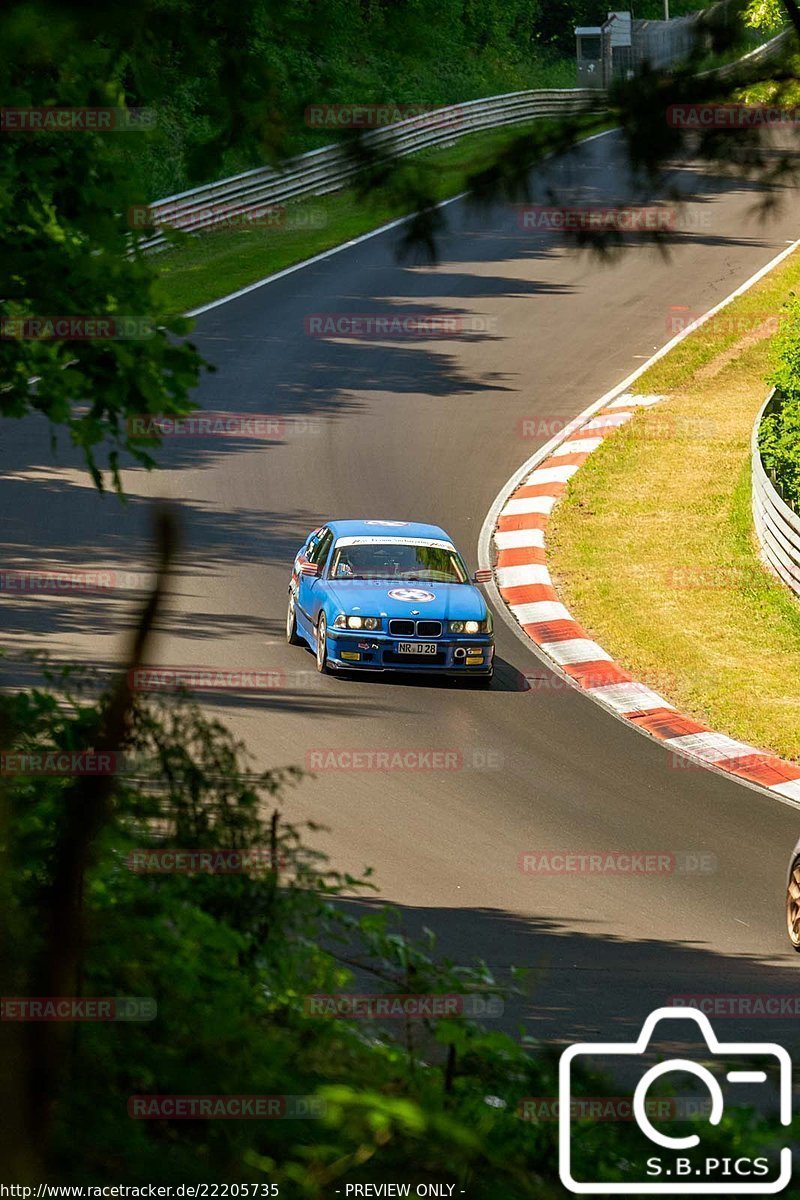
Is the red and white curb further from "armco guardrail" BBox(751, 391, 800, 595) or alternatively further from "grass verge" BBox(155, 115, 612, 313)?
"grass verge" BBox(155, 115, 612, 313)

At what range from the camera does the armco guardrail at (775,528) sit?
1936 centimetres

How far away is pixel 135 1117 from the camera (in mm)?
4516

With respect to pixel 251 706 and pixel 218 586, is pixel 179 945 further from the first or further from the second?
pixel 218 586

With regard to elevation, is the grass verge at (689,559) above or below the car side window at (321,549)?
below

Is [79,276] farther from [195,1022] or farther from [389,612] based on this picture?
[389,612]

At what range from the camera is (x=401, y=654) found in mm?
16000

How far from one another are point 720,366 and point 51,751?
26.3 meters

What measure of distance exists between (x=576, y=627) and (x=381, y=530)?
277 cm

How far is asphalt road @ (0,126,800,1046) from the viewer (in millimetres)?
10539

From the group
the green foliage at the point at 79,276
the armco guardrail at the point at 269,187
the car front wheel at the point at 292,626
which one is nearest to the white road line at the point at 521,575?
the car front wheel at the point at 292,626

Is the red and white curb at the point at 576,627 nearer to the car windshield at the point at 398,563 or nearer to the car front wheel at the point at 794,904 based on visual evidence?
the car windshield at the point at 398,563

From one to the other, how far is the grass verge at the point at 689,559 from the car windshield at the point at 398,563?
7.20 ft

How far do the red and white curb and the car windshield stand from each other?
1.59 metres

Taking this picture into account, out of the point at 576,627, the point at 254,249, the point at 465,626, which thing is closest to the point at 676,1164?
the point at 465,626
